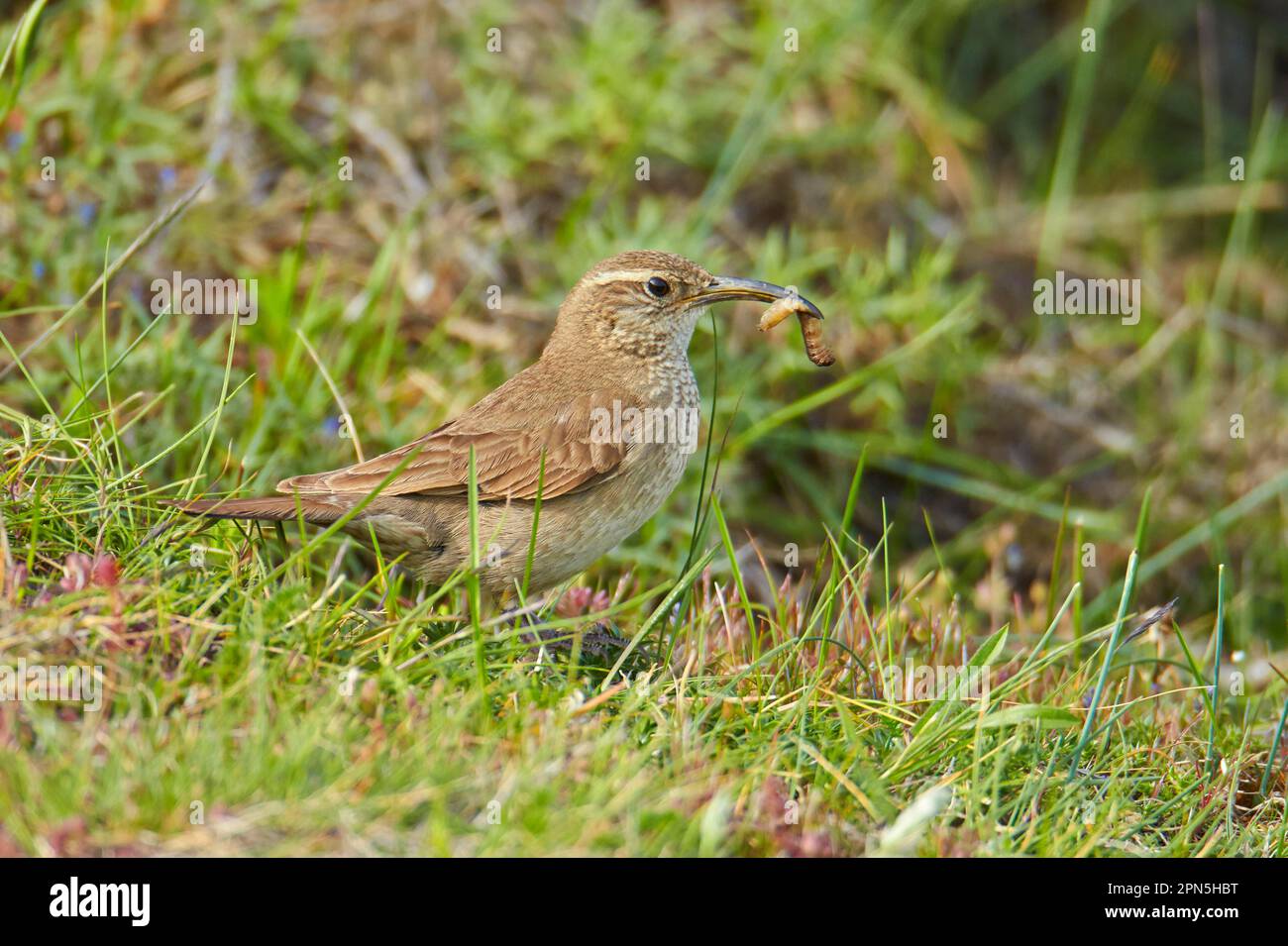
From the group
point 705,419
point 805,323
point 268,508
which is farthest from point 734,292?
point 268,508

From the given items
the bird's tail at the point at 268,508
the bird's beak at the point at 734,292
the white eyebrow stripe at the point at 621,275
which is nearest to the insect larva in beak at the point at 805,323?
the bird's beak at the point at 734,292

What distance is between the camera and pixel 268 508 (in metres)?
4.35

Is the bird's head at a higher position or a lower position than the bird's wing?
higher

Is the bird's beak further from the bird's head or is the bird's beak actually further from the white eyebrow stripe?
the white eyebrow stripe

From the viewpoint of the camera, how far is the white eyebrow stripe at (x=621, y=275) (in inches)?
207

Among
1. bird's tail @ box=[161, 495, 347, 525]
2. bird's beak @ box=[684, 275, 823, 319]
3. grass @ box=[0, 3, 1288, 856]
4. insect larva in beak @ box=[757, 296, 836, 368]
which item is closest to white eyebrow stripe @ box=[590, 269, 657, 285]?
bird's beak @ box=[684, 275, 823, 319]

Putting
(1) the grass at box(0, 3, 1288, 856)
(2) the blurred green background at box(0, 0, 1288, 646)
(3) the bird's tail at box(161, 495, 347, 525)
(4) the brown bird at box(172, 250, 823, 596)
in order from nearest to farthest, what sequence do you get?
1. (1) the grass at box(0, 3, 1288, 856)
2. (3) the bird's tail at box(161, 495, 347, 525)
3. (4) the brown bird at box(172, 250, 823, 596)
4. (2) the blurred green background at box(0, 0, 1288, 646)

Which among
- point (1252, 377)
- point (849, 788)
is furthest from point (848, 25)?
point (849, 788)

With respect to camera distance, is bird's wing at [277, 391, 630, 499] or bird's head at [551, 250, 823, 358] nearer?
bird's wing at [277, 391, 630, 499]

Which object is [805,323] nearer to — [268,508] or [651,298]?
[651,298]

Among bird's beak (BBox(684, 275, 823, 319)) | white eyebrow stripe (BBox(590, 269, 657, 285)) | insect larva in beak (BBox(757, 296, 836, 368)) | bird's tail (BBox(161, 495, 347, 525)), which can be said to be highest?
white eyebrow stripe (BBox(590, 269, 657, 285))

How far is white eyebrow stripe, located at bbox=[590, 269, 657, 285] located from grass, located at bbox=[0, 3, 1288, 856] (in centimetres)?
88

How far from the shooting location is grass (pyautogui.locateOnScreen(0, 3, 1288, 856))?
3658 mm

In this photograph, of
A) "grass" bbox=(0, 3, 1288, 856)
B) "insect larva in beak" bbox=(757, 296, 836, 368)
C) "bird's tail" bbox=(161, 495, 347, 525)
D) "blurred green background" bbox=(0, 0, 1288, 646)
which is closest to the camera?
"grass" bbox=(0, 3, 1288, 856)
